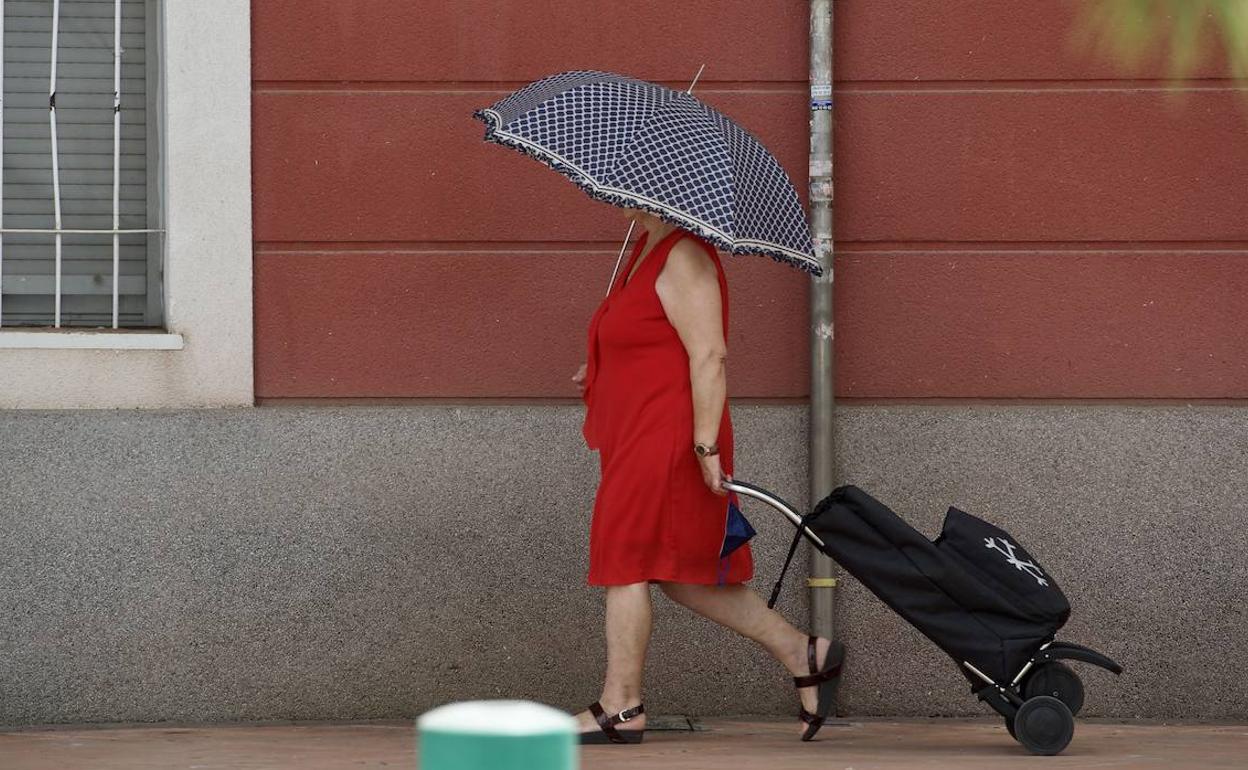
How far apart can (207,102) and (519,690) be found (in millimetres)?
2350

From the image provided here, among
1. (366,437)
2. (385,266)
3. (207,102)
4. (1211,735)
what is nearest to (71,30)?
(207,102)

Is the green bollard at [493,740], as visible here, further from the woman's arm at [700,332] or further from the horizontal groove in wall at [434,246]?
the horizontal groove in wall at [434,246]

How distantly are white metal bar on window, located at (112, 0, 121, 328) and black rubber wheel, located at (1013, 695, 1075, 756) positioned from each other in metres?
3.46

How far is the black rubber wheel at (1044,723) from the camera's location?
15.8 feet

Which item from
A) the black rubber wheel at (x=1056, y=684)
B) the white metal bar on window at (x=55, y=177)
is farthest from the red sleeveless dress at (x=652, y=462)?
the white metal bar on window at (x=55, y=177)

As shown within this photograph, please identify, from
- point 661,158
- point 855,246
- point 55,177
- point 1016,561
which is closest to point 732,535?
point 1016,561

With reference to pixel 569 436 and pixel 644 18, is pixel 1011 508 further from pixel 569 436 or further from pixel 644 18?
pixel 644 18

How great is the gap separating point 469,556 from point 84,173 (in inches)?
78.6

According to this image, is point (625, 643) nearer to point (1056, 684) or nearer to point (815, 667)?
point (815, 667)

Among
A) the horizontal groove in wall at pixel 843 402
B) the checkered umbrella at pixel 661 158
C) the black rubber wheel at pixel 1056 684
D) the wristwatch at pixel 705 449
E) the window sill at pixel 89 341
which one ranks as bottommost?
the black rubber wheel at pixel 1056 684

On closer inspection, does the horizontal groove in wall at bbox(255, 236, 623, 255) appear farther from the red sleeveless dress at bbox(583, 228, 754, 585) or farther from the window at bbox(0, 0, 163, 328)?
the red sleeveless dress at bbox(583, 228, 754, 585)

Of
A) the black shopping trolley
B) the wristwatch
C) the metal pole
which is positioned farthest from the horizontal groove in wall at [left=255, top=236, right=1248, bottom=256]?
the black shopping trolley

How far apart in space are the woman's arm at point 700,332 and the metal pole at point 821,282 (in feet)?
3.38

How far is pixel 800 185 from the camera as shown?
6.01m
